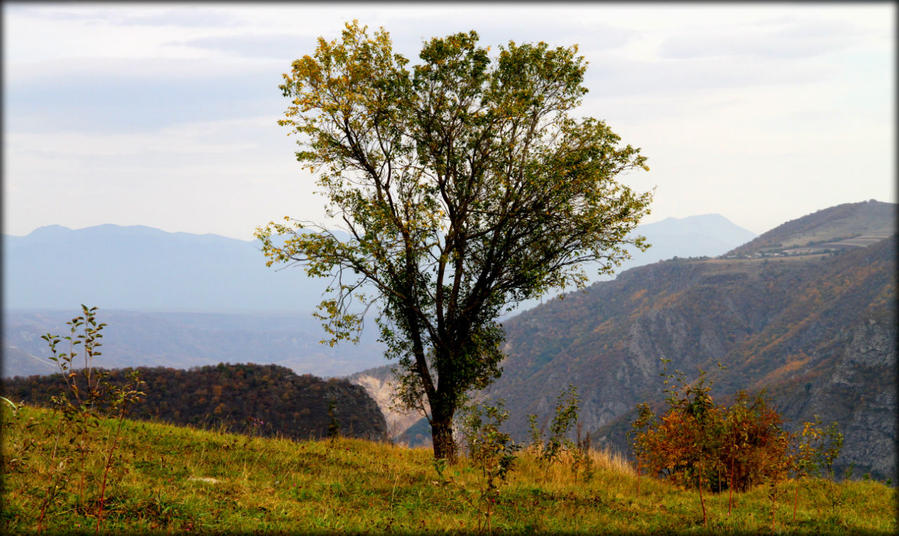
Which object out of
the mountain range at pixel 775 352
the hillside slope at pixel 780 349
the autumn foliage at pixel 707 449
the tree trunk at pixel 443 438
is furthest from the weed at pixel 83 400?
the hillside slope at pixel 780 349

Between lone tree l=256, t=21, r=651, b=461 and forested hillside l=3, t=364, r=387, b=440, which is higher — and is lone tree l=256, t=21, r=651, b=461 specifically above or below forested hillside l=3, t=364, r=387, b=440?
above

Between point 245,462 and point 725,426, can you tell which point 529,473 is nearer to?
point 725,426

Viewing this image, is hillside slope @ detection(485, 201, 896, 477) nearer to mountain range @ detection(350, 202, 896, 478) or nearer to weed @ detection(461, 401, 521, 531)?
mountain range @ detection(350, 202, 896, 478)

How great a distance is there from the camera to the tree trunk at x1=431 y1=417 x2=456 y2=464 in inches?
687

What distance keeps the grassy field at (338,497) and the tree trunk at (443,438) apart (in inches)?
51.6

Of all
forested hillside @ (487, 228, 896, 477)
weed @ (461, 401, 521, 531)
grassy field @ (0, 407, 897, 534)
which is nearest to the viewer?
grassy field @ (0, 407, 897, 534)

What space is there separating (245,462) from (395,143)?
9710 mm

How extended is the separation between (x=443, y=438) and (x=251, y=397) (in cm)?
3165

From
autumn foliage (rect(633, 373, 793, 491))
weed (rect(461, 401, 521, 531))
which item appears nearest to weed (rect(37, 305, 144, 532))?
weed (rect(461, 401, 521, 531))

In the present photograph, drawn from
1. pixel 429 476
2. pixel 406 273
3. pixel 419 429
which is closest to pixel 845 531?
pixel 429 476

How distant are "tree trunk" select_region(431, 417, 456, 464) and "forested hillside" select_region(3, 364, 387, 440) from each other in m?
19.9

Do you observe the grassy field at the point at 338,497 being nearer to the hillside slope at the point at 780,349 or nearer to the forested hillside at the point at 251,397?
the forested hillside at the point at 251,397

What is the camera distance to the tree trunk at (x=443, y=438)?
17438mm

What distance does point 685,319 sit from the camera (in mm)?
188000
